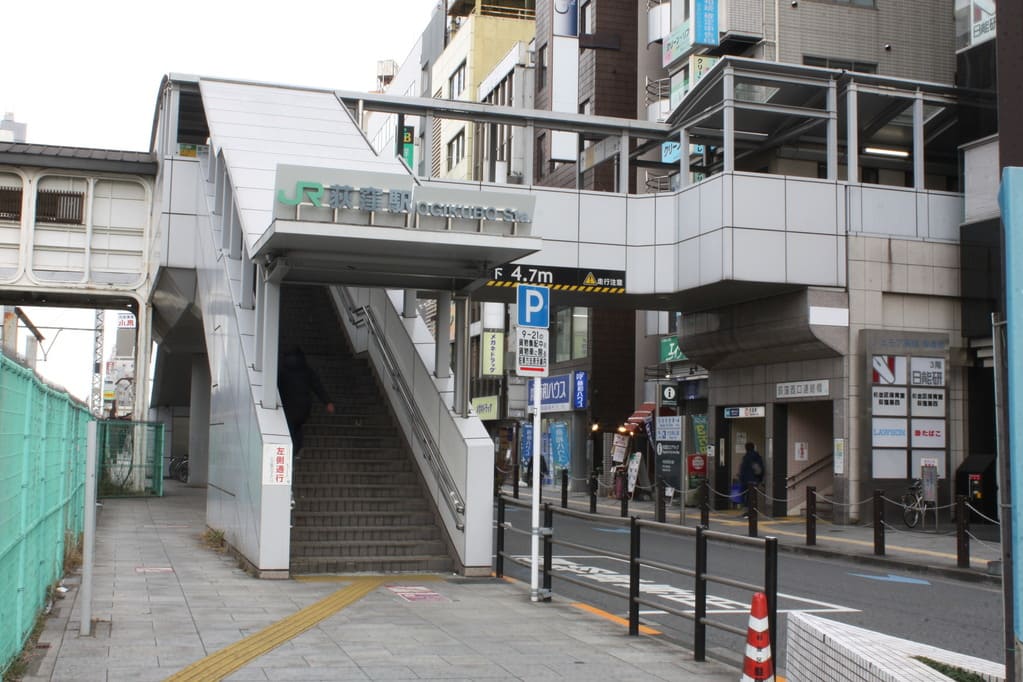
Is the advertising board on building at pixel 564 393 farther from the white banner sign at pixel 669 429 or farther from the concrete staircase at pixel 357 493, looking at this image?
the concrete staircase at pixel 357 493

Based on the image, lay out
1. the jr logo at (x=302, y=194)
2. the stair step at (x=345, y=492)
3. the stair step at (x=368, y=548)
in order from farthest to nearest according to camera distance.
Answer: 1. the stair step at (x=345, y=492)
2. the stair step at (x=368, y=548)
3. the jr logo at (x=302, y=194)

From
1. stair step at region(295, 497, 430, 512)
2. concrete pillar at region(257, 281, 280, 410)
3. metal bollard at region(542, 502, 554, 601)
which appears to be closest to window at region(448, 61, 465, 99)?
stair step at region(295, 497, 430, 512)

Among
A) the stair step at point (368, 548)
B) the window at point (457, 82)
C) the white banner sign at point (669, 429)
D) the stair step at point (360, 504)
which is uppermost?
the window at point (457, 82)

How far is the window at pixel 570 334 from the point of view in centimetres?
4372

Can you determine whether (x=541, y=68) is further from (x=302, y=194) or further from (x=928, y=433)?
(x=302, y=194)

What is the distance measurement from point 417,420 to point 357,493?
1.22 metres

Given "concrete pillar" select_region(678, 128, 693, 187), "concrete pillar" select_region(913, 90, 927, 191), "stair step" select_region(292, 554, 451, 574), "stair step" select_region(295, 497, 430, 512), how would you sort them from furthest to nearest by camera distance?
"concrete pillar" select_region(678, 128, 693, 187) < "concrete pillar" select_region(913, 90, 927, 191) < "stair step" select_region(295, 497, 430, 512) < "stair step" select_region(292, 554, 451, 574)

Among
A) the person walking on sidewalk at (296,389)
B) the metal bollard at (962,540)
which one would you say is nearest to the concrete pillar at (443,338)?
the person walking on sidewalk at (296,389)

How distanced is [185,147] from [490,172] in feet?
64.3

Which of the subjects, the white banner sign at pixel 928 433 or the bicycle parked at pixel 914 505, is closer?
the bicycle parked at pixel 914 505

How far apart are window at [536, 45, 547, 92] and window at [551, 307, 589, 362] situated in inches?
370

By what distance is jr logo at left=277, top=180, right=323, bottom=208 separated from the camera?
468 inches

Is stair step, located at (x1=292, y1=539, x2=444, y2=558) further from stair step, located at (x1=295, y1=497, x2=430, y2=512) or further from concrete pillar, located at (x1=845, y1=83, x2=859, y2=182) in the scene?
concrete pillar, located at (x1=845, y1=83, x2=859, y2=182)

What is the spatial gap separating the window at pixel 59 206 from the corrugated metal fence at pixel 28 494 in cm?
1804
